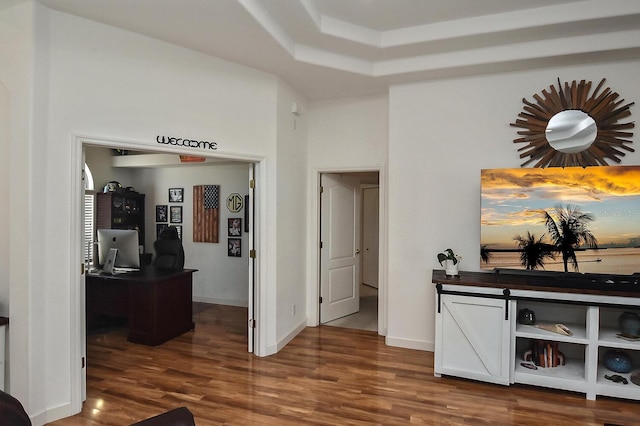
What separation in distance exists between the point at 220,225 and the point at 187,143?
9.82ft

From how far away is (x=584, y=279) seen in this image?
3449mm

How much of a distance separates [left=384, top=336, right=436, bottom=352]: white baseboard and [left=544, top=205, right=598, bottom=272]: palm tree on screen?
1634 millimetres

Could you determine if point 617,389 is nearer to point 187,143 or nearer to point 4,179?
point 187,143

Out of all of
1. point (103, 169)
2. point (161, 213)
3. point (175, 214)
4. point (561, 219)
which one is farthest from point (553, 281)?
point (103, 169)

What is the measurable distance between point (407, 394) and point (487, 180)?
223 centimetres

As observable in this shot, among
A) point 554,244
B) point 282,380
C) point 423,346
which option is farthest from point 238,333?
point 554,244

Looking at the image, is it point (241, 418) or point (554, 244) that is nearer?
point (241, 418)

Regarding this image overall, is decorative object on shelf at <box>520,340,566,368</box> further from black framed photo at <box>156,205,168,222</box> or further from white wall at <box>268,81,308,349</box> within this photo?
black framed photo at <box>156,205,168,222</box>

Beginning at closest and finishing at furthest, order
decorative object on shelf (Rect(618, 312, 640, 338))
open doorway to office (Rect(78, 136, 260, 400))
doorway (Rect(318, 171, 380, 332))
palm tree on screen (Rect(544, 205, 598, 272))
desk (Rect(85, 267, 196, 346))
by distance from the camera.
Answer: decorative object on shelf (Rect(618, 312, 640, 338))
palm tree on screen (Rect(544, 205, 598, 272))
desk (Rect(85, 267, 196, 346))
doorway (Rect(318, 171, 380, 332))
open doorway to office (Rect(78, 136, 260, 400))

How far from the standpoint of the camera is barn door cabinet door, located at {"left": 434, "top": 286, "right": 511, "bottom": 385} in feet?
11.0

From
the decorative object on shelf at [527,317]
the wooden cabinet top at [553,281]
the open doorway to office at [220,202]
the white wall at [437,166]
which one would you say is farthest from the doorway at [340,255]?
the decorative object on shelf at [527,317]

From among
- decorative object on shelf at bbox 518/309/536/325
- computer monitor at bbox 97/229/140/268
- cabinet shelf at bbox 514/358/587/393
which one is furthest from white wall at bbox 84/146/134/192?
cabinet shelf at bbox 514/358/587/393

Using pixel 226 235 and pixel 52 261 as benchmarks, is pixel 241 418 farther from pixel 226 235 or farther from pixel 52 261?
pixel 226 235

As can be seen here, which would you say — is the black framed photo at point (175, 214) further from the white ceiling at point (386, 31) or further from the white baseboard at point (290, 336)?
the white ceiling at point (386, 31)
